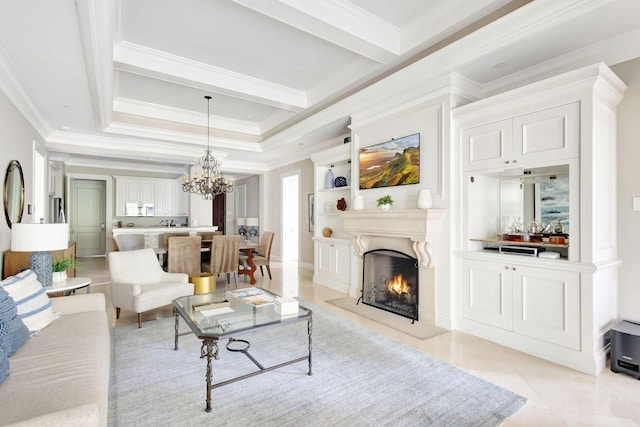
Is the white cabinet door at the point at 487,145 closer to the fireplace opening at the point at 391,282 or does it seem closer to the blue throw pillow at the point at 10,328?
the fireplace opening at the point at 391,282

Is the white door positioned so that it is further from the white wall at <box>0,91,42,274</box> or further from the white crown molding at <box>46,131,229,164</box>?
the white wall at <box>0,91,42,274</box>

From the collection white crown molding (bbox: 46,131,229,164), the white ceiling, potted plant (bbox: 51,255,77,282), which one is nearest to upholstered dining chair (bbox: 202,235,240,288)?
potted plant (bbox: 51,255,77,282)

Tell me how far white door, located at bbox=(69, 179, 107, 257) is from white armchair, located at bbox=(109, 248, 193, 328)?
6.94 meters

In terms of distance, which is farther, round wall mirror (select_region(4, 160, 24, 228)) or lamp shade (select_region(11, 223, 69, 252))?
round wall mirror (select_region(4, 160, 24, 228))

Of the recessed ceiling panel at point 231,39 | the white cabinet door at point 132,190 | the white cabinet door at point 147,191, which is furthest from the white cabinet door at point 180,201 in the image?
the recessed ceiling panel at point 231,39

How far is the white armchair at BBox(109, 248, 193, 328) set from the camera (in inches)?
133

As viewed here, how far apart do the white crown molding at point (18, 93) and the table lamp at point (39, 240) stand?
1507 millimetres

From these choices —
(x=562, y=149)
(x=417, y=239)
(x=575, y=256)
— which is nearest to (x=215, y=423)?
(x=417, y=239)

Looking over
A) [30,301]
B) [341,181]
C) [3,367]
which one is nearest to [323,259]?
[341,181]

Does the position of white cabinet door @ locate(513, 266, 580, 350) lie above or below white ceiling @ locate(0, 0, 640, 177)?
below

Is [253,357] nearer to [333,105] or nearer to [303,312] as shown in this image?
[303,312]

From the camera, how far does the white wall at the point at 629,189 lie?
2.71m

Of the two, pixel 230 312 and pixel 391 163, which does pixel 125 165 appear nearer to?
pixel 391 163

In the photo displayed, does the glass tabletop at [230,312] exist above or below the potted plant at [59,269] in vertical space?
below
